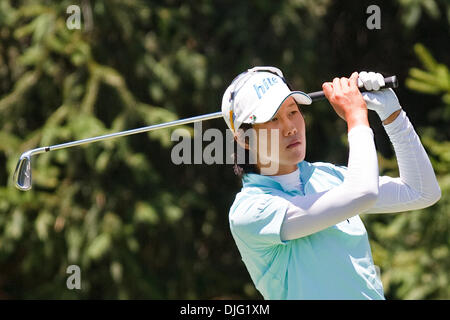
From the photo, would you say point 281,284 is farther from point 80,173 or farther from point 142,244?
point 142,244

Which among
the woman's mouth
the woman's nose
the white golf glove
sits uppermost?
the white golf glove

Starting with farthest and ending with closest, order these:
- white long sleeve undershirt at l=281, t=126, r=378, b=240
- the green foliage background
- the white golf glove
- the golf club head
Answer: the green foliage background, the golf club head, the white golf glove, white long sleeve undershirt at l=281, t=126, r=378, b=240

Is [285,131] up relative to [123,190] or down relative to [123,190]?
down

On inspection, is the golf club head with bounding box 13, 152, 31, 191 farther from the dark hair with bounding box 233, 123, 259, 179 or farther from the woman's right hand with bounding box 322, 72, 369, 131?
the woman's right hand with bounding box 322, 72, 369, 131

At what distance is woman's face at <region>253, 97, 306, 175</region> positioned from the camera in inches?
66.6

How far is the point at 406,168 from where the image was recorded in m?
1.77

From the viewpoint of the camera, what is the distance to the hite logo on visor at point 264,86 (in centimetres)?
171

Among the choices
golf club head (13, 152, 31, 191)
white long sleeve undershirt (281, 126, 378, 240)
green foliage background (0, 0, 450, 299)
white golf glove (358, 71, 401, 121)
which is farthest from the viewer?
green foliage background (0, 0, 450, 299)

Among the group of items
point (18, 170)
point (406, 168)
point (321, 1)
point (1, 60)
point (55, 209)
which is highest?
point (321, 1)

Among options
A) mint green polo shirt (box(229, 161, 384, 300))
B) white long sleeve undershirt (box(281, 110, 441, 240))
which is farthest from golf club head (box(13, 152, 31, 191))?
white long sleeve undershirt (box(281, 110, 441, 240))

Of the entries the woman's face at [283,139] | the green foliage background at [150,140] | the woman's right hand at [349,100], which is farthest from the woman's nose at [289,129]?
the green foliage background at [150,140]

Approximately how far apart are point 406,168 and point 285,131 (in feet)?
1.03

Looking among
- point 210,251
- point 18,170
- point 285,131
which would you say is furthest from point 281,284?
point 210,251

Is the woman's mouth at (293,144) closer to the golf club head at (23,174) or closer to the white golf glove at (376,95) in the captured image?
the white golf glove at (376,95)
